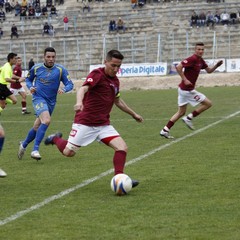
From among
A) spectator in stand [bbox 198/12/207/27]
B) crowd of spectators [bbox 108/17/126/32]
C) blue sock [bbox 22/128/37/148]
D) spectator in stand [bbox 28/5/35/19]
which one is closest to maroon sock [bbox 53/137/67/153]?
blue sock [bbox 22/128/37/148]

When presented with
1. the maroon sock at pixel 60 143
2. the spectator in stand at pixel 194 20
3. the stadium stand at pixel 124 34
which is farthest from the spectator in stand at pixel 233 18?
the maroon sock at pixel 60 143

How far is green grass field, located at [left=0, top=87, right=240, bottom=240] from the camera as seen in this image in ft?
24.9

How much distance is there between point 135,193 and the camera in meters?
9.67

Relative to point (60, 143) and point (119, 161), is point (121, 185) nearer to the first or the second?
point (119, 161)

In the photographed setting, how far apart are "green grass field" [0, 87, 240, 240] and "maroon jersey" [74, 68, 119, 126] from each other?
36.4 inches

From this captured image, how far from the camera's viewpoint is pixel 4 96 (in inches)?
825

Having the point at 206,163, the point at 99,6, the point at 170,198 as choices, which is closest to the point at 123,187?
the point at 170,198

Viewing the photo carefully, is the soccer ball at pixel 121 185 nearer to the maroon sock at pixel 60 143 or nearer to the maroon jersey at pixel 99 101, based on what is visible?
the maroon jersey at pixel 99 101

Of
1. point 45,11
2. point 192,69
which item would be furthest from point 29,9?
point 192,69

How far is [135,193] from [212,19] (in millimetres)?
43524

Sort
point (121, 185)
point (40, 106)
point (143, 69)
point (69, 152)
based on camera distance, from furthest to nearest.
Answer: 1. point (143, 69)
2. point (40, 106)
3. point (69, 152)
4. point (121, 185)

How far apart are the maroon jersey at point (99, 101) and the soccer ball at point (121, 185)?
1.09 m

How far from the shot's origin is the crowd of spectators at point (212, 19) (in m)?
51.6

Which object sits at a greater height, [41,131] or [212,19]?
[41,131]
